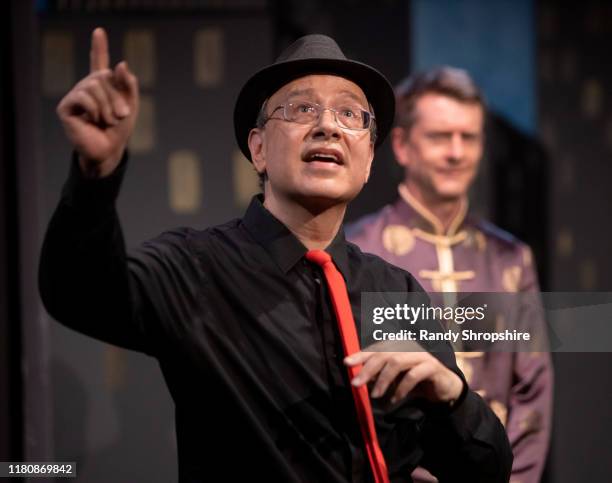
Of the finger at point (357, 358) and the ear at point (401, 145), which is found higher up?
the ear at point (401, 145)

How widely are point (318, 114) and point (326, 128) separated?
0.14ft

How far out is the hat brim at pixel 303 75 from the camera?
1551mm

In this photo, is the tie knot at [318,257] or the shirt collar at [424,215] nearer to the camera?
the tie knot at [318,257]

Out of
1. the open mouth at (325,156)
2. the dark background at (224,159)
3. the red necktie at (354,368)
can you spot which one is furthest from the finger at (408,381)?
the dark background at (224,159)

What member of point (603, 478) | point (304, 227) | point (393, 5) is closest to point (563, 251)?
point (603, 478)

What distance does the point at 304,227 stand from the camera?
1.54 m

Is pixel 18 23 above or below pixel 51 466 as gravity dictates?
above

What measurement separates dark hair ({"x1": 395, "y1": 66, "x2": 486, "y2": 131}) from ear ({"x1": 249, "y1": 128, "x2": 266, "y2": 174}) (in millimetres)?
1006

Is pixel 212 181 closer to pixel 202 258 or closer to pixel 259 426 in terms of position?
pixel 202 258

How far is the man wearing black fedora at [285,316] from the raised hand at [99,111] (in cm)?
1

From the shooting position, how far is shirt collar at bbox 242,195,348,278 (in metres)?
1.49

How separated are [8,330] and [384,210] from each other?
1.15 metres

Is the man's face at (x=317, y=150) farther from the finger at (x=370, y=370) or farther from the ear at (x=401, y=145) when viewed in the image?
the ear at (x=401, y=145)

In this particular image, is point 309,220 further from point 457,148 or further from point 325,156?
point 457,148
